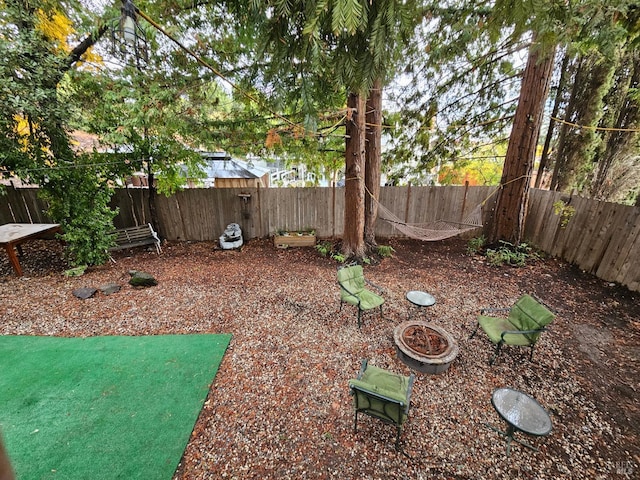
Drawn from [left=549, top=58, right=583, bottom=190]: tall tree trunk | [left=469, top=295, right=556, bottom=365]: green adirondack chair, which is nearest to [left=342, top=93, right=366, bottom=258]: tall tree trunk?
[left=469, top=295, right=556, bottom=365]: green adirondack chair

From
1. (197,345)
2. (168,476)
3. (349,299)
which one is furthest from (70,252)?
(349,299)

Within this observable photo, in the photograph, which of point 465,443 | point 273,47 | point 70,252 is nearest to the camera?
point 273,47

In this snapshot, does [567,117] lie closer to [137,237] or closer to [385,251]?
[385,251]

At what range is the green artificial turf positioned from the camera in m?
1.91

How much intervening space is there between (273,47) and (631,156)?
24.9 ft

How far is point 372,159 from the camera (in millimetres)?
5508

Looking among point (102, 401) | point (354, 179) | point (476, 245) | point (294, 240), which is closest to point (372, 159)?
point (354, 179)

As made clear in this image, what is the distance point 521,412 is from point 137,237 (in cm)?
700

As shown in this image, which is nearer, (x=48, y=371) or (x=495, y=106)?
(x=48, y=371)

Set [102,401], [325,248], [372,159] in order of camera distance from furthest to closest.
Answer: [325,248] → [372,159] → [102,401]

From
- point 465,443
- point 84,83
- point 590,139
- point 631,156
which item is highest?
point 84,83

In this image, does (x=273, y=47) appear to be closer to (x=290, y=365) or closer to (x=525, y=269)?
(x=290, y=365)

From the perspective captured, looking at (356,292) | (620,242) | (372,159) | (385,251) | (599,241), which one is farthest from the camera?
(385,251)

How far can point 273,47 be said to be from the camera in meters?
1.71
